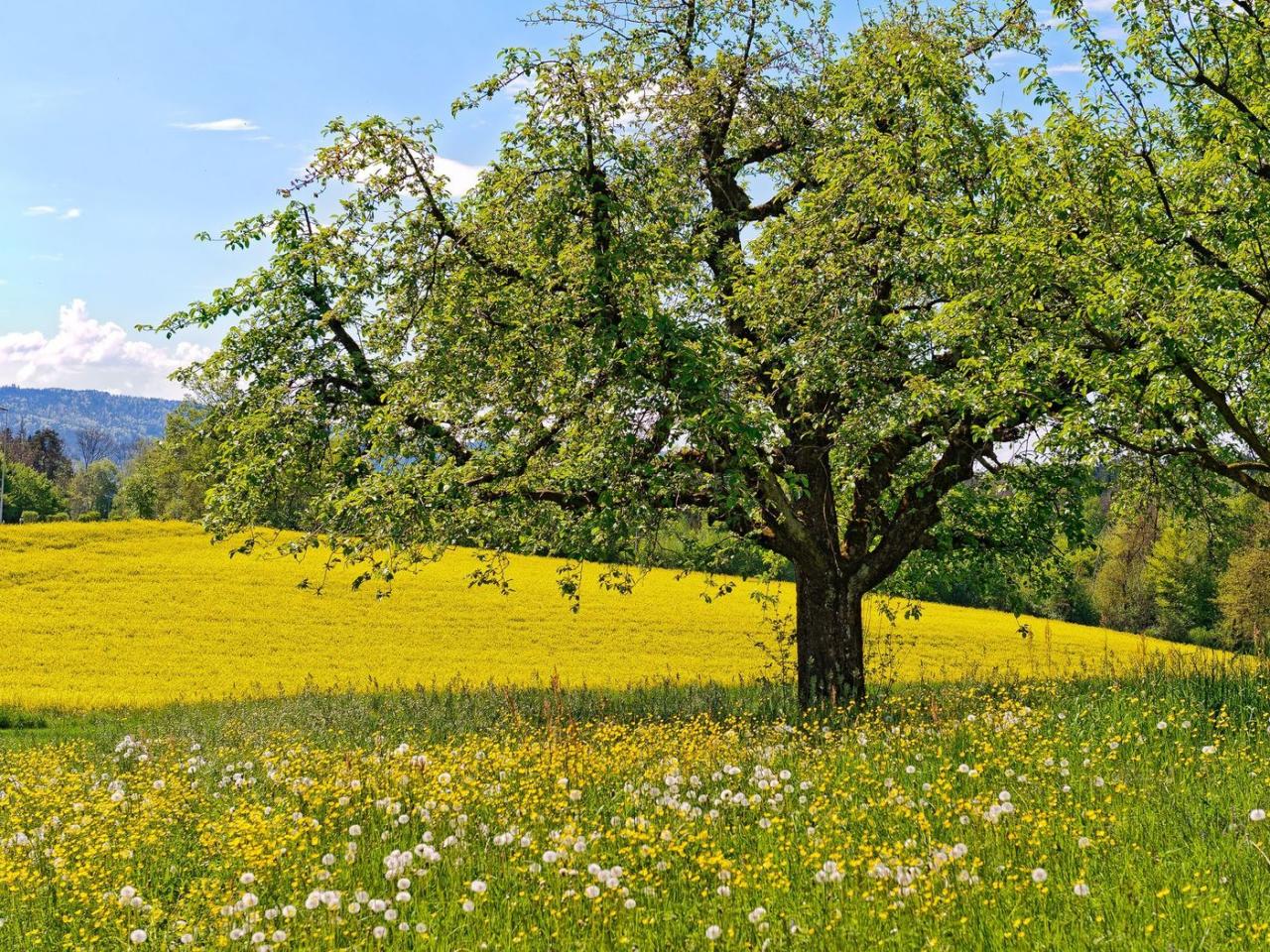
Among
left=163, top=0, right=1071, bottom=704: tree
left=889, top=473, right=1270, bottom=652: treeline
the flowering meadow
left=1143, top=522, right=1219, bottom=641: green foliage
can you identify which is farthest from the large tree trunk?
left=1143, top=522, right=1219, bottom=641: green foliage

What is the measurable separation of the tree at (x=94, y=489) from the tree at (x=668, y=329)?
143m

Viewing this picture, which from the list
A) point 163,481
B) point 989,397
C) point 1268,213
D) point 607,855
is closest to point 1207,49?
point 1268,213

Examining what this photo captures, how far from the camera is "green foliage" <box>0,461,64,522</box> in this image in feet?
337

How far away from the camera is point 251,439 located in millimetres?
13539

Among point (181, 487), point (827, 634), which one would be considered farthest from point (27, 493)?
point (827, 634)

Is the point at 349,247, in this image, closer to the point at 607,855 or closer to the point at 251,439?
the point at 251,439

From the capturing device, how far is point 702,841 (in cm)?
654

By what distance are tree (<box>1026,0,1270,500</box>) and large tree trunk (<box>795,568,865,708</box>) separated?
4409 mm

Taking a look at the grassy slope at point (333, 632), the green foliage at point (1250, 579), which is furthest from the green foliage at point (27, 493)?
the green foliage at point (1250, 579)

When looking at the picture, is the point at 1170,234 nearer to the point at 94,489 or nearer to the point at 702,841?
the point at 702,841

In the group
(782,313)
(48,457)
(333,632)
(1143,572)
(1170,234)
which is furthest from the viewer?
(48,457)

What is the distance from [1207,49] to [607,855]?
1116cm

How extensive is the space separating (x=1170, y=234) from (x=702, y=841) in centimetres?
849

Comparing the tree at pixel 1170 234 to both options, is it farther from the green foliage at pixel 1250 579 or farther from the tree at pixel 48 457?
the tree at pixel 48 457
